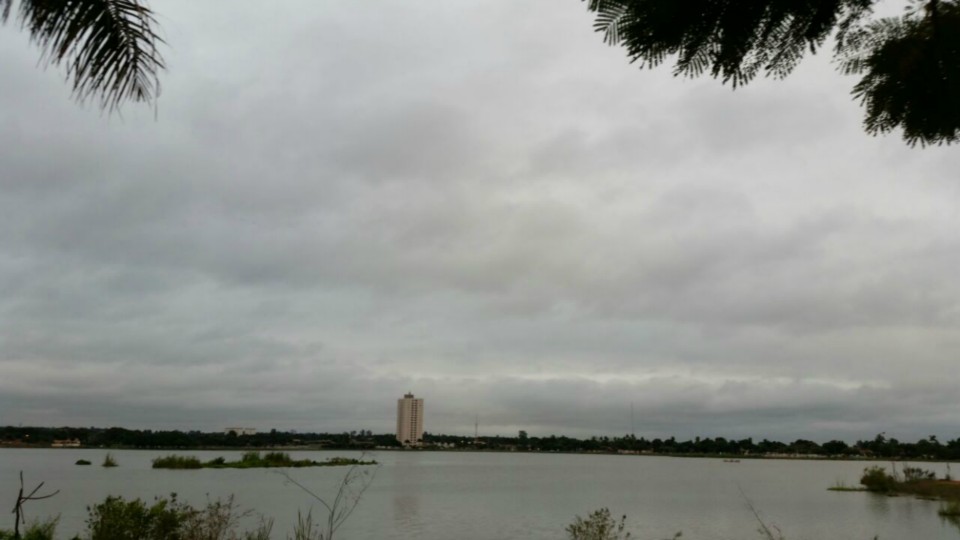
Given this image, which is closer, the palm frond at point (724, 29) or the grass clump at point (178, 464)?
the palm frond at point (724, 29)

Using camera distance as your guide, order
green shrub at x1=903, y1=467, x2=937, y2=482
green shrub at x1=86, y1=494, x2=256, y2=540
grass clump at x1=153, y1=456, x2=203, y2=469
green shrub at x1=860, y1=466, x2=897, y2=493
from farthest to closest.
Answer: grass clump at x1=153, y1=456, x2=203, y2=469 → green shrub at x1=860, y1=466, x2=897, y2=493 → green shrub at x1=903, y1=467, x2=937, y2=482 → green shrub at x1=86, y1=494, x2=256, y2=540

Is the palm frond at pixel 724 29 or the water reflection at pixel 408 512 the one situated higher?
the palm frond at pixel 724 29

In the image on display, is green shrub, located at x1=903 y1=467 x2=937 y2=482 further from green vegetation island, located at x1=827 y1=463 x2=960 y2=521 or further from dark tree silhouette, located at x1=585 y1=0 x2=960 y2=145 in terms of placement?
dark tree silhouette, located at x1=585 y1=0 x2=960 y2=145

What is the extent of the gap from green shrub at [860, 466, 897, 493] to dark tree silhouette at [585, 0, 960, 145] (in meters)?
74.5

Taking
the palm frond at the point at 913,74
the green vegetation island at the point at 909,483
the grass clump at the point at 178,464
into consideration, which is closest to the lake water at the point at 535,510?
the green vegetation island at the point at 909,483

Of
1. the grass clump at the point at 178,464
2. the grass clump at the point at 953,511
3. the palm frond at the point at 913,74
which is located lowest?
the grass clump at the point at 178,464

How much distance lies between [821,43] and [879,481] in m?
75.3

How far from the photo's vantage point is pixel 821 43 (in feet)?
9.41

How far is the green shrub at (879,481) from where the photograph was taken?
6625cm

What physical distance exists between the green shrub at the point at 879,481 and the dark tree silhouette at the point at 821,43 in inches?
2934

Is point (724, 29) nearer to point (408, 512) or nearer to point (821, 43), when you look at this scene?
point (821, 43)

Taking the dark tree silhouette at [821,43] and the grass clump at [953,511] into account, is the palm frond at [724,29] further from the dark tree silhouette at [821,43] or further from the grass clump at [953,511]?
the grass clump at [953,511]

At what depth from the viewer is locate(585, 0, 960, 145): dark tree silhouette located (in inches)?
101

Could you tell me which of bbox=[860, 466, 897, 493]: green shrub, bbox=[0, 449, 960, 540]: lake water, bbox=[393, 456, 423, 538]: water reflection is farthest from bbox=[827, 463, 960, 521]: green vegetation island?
bbox=[393, 456, 423, 538]: water reflection
